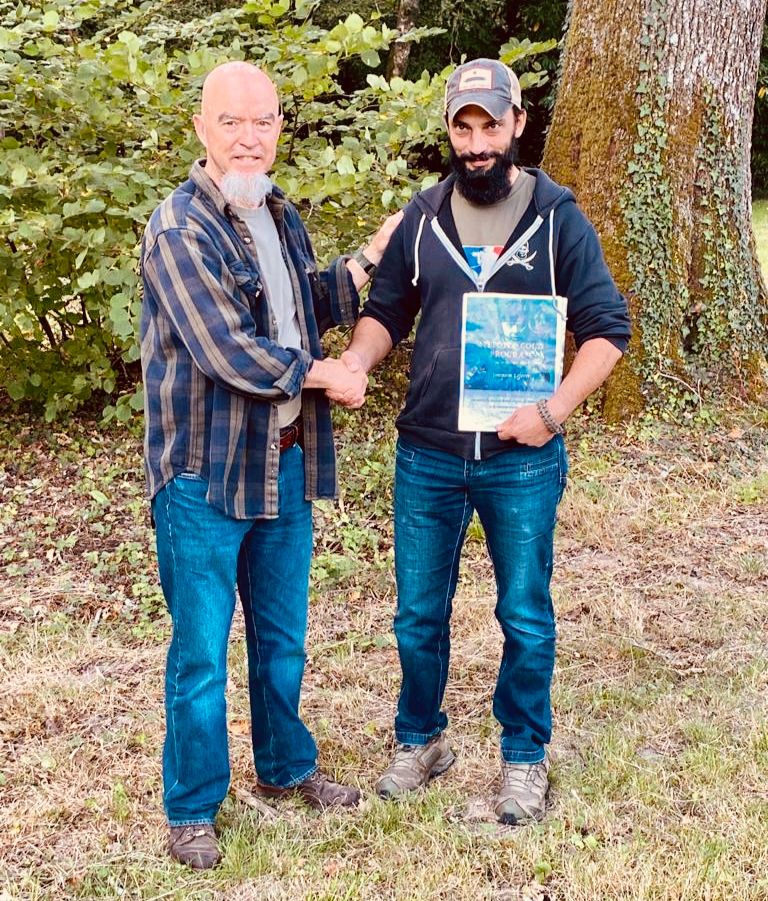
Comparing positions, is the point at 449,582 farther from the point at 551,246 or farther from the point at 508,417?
the point at 551,246

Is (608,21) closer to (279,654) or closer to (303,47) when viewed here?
(303,47)

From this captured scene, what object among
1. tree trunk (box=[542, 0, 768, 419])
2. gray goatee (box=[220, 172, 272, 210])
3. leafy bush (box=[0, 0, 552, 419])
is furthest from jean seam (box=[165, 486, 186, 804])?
tree trunk (box=[542, 0, 768, 419])

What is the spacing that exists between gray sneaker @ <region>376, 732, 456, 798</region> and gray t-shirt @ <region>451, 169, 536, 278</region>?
5.33 feet

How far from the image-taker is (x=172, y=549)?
2.81 m

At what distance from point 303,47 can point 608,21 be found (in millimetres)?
2213

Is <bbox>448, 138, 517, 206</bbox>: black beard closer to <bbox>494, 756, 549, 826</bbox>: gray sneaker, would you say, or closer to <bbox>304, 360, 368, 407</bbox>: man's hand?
<bbox>304, 360, 368, 407</bbox>: man's hand

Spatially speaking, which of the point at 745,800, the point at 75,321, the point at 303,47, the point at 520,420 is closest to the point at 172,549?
the point at 520,420

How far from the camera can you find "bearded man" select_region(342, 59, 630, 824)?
291cm

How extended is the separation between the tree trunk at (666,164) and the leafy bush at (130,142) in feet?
4.15

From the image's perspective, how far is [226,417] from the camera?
272 cm

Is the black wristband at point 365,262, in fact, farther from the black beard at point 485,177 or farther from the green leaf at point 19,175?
the green leaf at point 19,175

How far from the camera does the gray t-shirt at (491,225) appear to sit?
2.95 meters

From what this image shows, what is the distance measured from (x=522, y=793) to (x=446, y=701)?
76 centimetres

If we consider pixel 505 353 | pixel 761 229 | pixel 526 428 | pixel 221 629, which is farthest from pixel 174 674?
pixel 761 229
